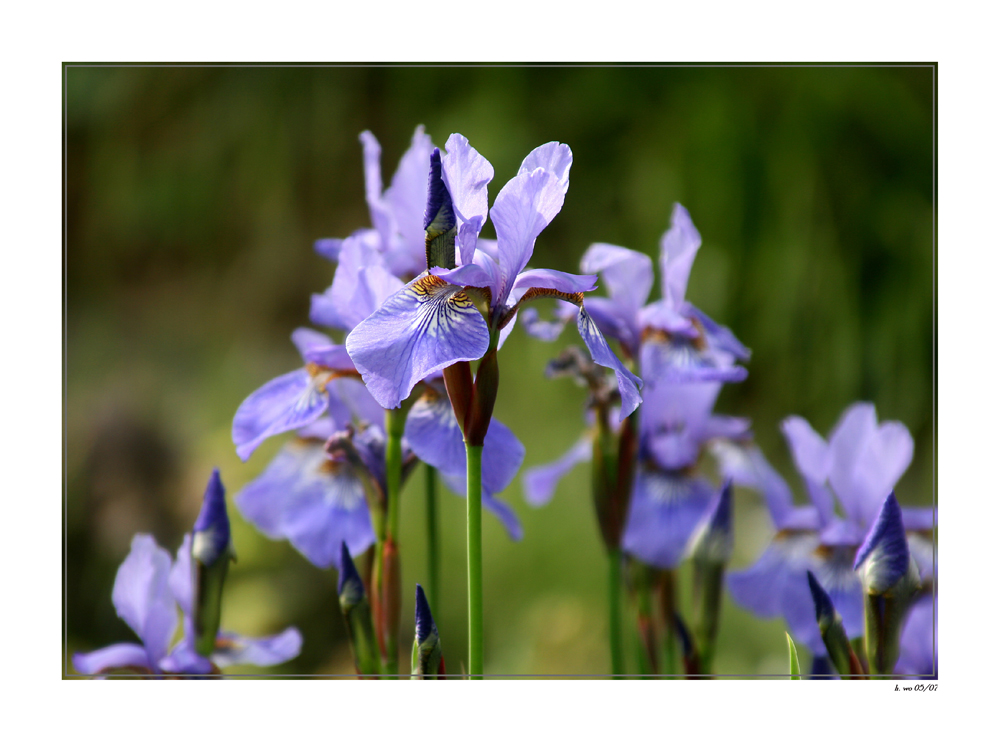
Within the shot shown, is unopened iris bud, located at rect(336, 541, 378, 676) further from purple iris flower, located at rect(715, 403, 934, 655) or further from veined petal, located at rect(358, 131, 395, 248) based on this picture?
purple iris flower, located at rect(715, 403, 934, 655)

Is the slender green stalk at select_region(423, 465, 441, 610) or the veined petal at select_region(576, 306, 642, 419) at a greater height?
the veined petal at select_region(576, 306, 642, 419)

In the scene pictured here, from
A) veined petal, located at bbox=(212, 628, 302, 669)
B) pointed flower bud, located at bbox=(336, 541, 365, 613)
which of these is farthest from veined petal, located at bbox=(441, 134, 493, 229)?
veined petal, located at bbox=(212, 628, 302, 669)

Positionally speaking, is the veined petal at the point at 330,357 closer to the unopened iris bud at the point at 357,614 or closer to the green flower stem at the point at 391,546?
the green flower stem at the point at 391,546

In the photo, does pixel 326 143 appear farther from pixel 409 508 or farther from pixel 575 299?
pixel 575 299

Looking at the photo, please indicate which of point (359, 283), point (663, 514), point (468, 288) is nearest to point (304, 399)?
point (359, 283)

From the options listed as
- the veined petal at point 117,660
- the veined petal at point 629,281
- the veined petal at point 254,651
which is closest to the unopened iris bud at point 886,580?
the veined petal at point 629,281

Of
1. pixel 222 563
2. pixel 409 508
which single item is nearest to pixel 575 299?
pixel 222 563

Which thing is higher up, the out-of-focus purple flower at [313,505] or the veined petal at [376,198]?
the veined petal at [376,198]

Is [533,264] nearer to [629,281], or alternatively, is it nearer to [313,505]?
[629,281]
